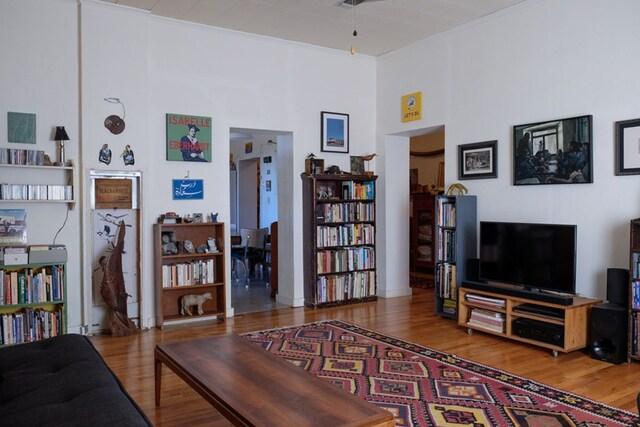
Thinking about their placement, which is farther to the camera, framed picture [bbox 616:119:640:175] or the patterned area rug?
framed picture [bbox 616:119:640:175]

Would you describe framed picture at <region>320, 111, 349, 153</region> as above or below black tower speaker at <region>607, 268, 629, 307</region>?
above

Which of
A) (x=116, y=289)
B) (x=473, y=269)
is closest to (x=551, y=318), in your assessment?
(x=473, y=269)

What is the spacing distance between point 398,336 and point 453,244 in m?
1.23

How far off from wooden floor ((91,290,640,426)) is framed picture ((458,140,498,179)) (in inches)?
65.1

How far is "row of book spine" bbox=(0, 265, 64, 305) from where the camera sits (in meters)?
4.31

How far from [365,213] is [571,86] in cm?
285

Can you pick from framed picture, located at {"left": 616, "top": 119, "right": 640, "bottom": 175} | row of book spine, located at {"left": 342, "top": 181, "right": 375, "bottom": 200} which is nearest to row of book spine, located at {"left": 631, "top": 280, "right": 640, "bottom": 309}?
framed picture, located at {"left": 616, "top": 119, "right": 640, "bottom": 175}

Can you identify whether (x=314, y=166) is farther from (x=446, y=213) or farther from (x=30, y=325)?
(x=30, y=325)

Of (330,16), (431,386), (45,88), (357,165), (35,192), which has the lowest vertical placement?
(431,386)

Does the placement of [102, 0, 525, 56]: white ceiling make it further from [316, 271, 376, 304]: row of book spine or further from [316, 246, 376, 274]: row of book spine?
[316, 271, 376, 304]: row of book spine

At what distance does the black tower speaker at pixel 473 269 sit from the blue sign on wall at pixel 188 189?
119 inches

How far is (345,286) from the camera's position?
6.40 metres

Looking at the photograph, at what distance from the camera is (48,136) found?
189 inches

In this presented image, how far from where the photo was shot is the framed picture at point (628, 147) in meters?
4.13
